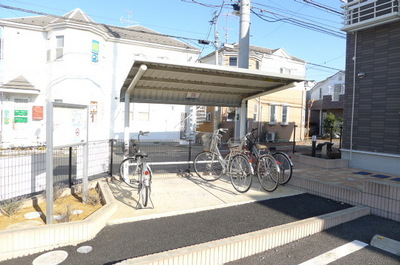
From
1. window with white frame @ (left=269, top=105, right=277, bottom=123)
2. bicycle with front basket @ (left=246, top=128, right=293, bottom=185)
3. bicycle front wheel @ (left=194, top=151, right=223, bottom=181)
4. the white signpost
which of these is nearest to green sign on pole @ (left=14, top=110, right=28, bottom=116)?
bicycle front wheel @ (left=194, top=151, right=223, bottom=181)

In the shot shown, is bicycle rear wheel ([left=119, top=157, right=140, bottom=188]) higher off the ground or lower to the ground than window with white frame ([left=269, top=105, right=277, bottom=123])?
lower

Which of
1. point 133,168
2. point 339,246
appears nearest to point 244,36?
point 133,168

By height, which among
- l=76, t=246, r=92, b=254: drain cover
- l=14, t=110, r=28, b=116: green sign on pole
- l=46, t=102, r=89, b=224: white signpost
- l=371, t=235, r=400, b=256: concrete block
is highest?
l=14, t=110, r=28, b=116: green sign on pole

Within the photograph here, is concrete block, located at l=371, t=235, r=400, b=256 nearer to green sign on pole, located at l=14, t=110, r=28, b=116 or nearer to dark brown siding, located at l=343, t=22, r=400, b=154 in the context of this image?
dark brown siding, located at l=343, t=22, r=400, b=154

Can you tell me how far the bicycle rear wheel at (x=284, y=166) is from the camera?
5593mm

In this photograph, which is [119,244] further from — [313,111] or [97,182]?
[313,111]

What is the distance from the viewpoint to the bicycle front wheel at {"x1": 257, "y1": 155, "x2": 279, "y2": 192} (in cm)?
545

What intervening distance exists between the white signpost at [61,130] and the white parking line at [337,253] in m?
3.28

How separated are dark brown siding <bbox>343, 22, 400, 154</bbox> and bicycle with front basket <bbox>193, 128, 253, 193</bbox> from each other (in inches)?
167

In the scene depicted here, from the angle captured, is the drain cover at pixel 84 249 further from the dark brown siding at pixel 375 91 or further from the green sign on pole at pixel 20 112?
the green sign on pole at pixel 20 112

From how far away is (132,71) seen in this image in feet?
17.3

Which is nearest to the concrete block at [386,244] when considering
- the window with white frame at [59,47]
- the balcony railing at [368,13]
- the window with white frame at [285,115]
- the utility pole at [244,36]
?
the balcony railing at [368,13]

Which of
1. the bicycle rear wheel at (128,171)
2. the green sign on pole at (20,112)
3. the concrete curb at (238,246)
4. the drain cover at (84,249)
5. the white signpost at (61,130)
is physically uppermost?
the green sign on pole at (20,112)

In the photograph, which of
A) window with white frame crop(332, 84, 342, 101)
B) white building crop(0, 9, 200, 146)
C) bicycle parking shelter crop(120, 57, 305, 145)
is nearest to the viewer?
bicycle parking shelter crop(120, 57, 305, 145)
